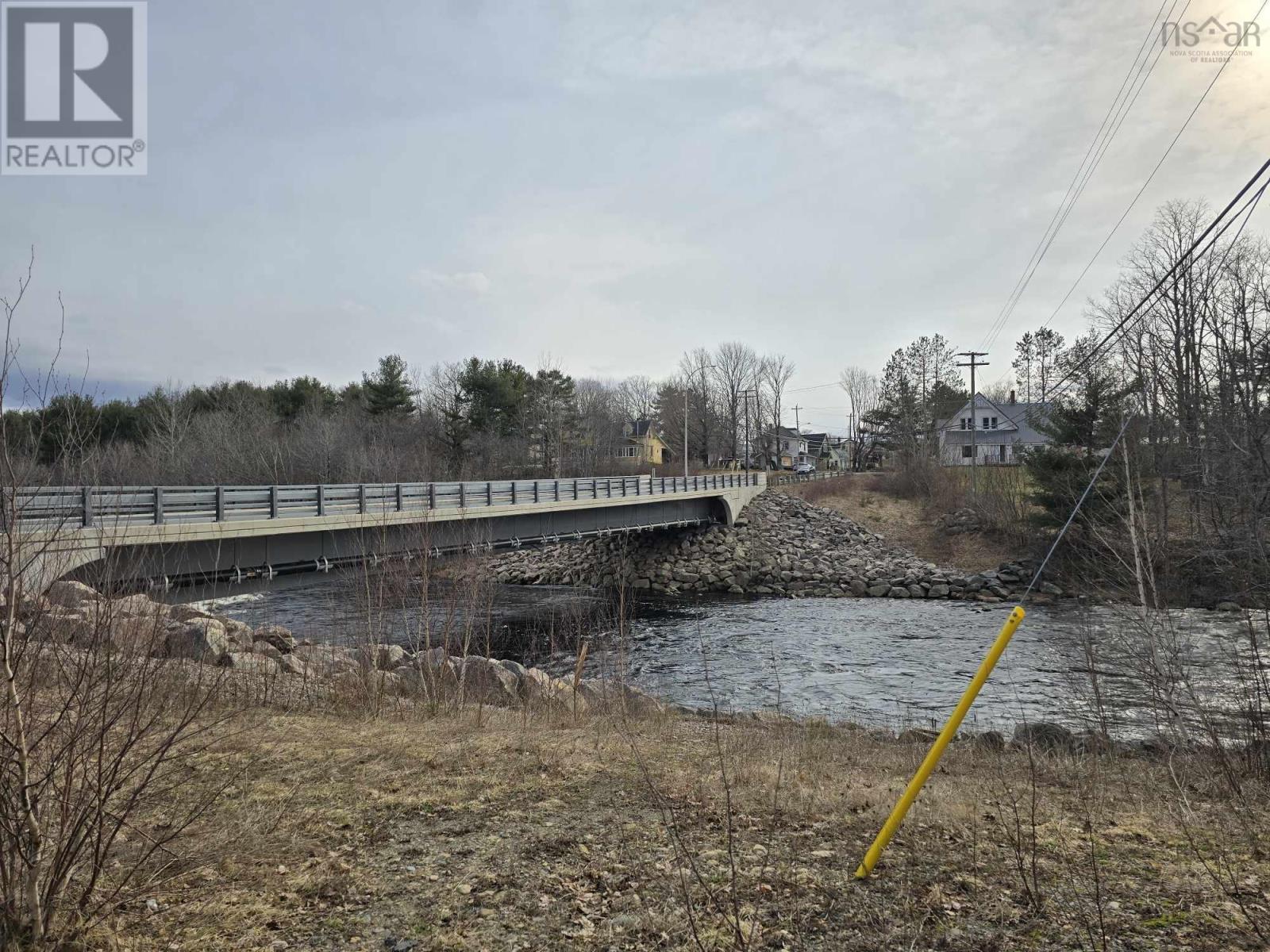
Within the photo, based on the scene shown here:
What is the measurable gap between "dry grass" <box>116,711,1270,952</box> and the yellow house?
96.9 meters

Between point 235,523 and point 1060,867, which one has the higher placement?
point 235,523

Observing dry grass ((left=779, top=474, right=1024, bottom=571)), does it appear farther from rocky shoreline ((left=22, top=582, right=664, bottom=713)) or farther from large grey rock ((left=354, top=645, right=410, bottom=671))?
large grey rock ((left=354, top=645, right=410, bottom=671))

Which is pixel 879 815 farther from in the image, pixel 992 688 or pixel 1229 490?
pixel 1229 490

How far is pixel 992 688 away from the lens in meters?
17.8

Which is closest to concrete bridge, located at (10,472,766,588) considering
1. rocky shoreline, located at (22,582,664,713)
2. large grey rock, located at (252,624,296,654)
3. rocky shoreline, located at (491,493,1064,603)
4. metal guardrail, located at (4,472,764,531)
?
metal guardrail, located at (4,472,764,531)

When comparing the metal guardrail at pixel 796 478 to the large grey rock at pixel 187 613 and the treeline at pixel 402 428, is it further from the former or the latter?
the large grey rock at pixel 187 613

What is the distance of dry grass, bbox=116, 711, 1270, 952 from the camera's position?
429 cm

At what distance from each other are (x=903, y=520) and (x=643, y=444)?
60.7 m

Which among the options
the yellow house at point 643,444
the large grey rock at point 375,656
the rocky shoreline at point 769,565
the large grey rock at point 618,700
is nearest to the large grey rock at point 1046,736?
the large grey rock at point 618,700

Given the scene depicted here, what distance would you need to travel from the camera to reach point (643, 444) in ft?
357

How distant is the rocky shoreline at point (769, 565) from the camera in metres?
36.8

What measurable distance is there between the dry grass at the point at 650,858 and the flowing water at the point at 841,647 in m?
2.96

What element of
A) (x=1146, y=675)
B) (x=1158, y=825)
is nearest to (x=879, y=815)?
(x=1158, y=825)

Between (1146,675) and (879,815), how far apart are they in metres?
6.33
